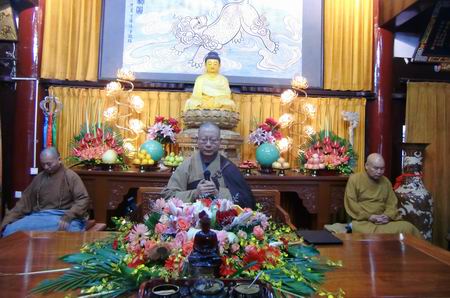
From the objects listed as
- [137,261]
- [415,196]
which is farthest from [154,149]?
[137,261]

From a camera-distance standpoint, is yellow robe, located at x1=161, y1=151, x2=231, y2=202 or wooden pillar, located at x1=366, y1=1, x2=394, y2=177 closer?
yellow robe, located at x1=161, y1=151, x2=231, y2=202

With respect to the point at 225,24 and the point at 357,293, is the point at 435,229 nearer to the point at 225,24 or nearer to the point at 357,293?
the point at 225,24

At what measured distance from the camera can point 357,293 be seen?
1345mm

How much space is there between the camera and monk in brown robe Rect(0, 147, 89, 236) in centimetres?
317

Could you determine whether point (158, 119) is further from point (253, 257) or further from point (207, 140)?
point (253, 257)

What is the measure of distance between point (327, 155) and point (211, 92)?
4.80ft

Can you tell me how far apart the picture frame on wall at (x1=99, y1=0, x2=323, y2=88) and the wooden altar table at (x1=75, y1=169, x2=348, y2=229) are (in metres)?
1.66

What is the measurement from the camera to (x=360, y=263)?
67.1 inches

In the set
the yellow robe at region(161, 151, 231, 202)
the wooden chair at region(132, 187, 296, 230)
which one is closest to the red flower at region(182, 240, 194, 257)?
the yellow robe at region(161, 151, 231, 202)

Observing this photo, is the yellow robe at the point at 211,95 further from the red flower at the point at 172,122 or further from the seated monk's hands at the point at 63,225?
the seated monk's hands at the point at 63,225

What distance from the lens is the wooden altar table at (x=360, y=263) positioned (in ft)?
4.52

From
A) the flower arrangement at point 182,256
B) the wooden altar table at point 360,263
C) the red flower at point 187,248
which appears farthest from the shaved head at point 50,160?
the red flower at point 187,248

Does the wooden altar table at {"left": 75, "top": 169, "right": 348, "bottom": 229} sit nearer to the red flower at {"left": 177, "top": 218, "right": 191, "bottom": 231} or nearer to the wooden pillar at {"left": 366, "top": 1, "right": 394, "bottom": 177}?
the wooden pillar at {"left": 366, "top": 1, "right": 394, "bottom": 177}

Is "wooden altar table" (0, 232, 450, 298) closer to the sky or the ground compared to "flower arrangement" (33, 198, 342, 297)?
closer to the ground
